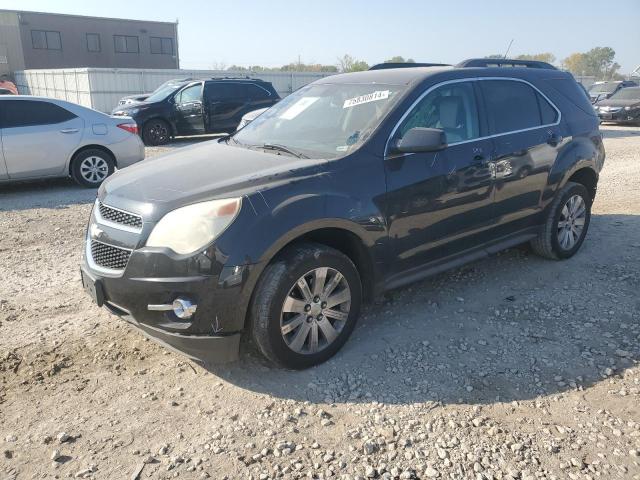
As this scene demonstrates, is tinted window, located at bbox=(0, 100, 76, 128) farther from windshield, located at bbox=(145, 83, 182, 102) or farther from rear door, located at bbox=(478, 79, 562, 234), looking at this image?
windshield, located at bbox=(145, 83, 182, 102)

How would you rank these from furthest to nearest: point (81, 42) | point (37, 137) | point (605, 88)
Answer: point (81, 42) → point (605, 88) → point (37, 137)

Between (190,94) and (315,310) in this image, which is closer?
(315,310)

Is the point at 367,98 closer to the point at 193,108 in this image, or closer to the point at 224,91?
the point at 193,108

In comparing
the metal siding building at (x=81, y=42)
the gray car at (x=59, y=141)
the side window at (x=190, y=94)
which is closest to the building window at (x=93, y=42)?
the metal siding building at (x=81, y=42)

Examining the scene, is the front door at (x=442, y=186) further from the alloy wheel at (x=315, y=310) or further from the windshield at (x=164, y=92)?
the windshield at (x=164, y=92)

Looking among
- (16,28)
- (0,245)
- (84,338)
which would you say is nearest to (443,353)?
(84,338)

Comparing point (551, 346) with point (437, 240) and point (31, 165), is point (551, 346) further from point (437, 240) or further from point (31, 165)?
point (31, 165)

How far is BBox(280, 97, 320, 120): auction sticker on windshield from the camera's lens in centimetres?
452

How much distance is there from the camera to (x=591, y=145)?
5379 mm

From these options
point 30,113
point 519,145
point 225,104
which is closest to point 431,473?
point 519,145

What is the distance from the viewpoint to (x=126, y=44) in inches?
2008

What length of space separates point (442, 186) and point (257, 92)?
13.5 metres

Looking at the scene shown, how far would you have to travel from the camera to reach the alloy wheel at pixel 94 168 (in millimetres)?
8930

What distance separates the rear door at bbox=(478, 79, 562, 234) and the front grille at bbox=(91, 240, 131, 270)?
9.41 ft
